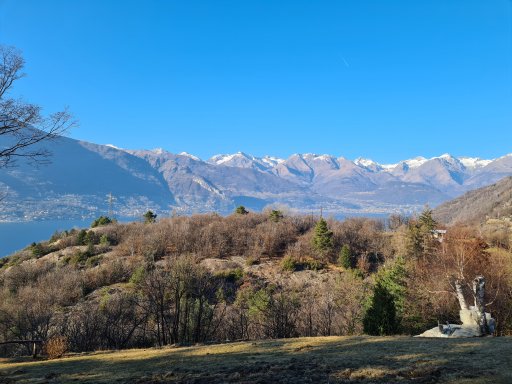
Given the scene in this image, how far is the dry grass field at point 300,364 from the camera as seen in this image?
35.9 ft

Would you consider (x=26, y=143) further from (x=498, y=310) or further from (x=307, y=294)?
(x=307, y=294)

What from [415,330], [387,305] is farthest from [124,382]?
[415,330]

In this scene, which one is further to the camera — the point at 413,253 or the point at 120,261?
the point at 120,261

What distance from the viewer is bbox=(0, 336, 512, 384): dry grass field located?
1094 cm

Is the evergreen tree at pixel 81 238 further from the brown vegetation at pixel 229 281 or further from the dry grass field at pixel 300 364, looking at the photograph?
the dry grass field at pixel 300 364

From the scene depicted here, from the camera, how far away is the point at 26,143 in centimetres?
1717

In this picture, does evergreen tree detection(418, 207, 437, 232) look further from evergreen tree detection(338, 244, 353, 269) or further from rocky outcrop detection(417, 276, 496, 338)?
rocky outcrop detection(417, 276, 496, 338)

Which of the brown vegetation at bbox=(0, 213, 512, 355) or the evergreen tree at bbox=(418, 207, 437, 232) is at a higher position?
the evergreen tree at bbox=(418, 207, 437, 232)

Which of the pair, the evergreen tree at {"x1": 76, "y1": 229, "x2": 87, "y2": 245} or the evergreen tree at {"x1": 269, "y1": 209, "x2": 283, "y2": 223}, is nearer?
the evergreen tree at {"x1": 76, "y1": 229, "x2": 87, "y2": 245}

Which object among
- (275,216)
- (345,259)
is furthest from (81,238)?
(345,259)

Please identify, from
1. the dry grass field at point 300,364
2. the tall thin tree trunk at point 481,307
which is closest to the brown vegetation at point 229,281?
the tall thin tree trunk at point 481,307

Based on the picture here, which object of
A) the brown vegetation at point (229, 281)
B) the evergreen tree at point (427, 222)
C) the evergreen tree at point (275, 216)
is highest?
the evergreen tree at point (275, 216)

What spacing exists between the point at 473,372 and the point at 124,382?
10824mm

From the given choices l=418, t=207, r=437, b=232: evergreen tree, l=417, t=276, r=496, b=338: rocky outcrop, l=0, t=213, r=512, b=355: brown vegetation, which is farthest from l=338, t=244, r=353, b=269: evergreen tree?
l=417, t=276, r=496, b=338: rocky outcrop
